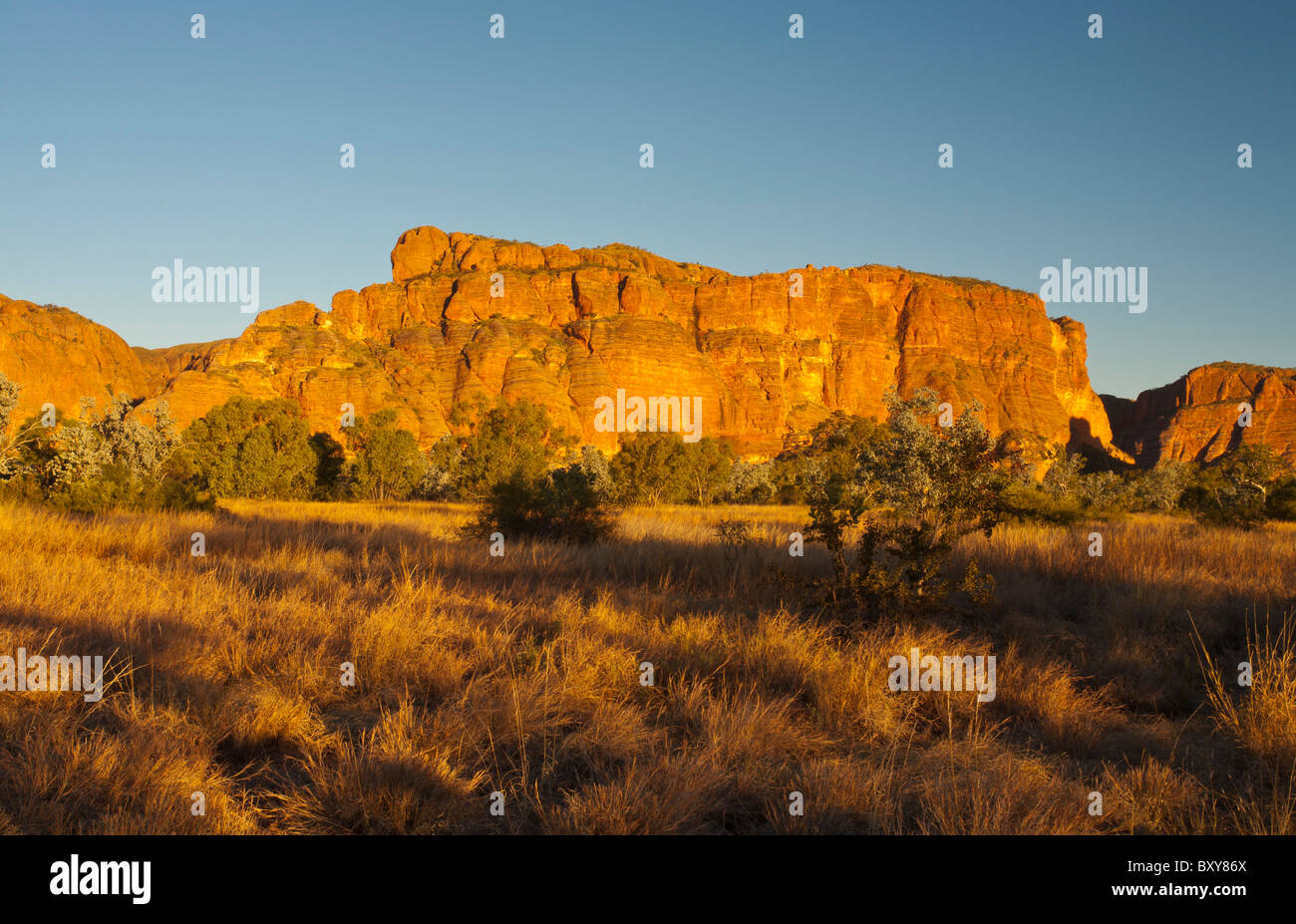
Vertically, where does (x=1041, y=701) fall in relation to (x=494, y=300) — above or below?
below

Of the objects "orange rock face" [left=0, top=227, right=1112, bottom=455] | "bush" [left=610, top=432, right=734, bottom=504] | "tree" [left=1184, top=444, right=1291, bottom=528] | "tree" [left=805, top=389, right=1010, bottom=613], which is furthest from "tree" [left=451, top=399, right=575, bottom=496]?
"orange rock face" [left=0, top=227, right=1112, bottom=455]

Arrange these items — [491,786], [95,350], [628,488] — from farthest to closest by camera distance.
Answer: [95,350] → [628,488] → [491,786]

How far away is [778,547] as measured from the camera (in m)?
9.67

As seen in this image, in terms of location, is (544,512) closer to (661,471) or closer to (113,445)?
(113,445)

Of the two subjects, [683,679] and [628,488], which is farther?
[628,488]

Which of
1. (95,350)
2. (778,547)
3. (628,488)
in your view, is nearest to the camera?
(778,547)

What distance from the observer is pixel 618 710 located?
12.2ft

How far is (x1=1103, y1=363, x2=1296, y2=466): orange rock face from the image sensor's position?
123 metres

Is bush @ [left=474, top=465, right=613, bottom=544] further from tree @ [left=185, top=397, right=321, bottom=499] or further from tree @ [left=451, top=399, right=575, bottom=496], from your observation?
tree @ [left=185, top=397, right=321, bottom=499]

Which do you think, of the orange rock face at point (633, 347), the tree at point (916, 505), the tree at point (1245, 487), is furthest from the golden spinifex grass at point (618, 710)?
the orange rock face at point (633, 347)

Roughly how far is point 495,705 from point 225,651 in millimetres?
2196

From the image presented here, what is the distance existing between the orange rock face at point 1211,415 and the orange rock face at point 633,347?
1195 cm

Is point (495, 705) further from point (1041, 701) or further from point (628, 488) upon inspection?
point (628, 488)
